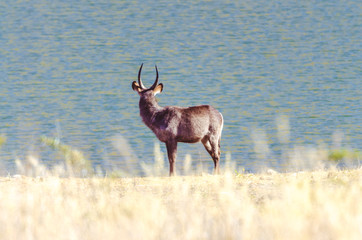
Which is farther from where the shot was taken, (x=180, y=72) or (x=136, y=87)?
(x=180, y=72)

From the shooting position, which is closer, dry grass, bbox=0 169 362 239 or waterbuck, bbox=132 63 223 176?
dry grass, bbox=0 169 362 239

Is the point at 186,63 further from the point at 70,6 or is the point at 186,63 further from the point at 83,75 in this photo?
the point at 70,6

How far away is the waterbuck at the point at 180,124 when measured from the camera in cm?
1323

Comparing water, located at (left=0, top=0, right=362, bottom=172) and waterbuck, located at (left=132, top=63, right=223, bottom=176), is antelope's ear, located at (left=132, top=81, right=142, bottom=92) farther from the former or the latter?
water, located at (left=0, top=0, right=362, bottom=172)

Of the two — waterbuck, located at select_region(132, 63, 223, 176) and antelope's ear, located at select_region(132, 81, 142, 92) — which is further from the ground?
antelope's ear, located at select_region(132, 81, 142, 92)

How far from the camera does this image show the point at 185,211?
28.4ft

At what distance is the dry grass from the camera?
743 centimetres

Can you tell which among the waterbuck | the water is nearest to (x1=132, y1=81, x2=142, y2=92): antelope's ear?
the waterbuck

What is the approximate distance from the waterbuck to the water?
9.58 feet

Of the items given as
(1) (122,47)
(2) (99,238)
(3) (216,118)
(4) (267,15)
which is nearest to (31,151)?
(3) (216,118)

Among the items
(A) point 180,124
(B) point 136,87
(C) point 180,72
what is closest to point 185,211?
(A) point 180,124

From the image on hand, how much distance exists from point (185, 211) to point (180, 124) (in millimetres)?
4667

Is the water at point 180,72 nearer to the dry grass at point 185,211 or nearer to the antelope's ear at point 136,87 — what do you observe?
the antelope's ear at point 136,87

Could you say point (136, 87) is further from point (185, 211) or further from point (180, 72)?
point (180, 72)
